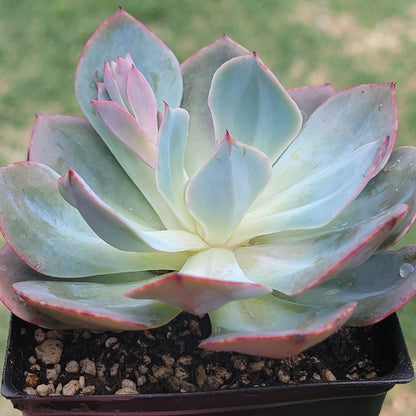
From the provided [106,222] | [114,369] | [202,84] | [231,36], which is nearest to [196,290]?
[106,222]

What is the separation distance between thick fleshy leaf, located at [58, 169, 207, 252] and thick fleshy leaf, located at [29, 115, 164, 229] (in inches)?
4.2

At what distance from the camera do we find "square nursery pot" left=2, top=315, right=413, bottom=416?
571 millimetres

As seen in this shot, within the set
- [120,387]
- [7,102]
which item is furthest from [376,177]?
[7,102]

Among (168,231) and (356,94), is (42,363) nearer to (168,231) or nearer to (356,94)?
(168,231)

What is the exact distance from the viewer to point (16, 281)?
0.64 m

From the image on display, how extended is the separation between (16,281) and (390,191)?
0.39 meters

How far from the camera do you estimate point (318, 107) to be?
766 millimetres

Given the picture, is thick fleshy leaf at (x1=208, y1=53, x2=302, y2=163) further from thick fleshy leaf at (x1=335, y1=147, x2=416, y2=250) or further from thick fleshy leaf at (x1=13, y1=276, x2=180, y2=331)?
thick fleshy leaf at (x1=13, y1=276, x2=180, y2=331)

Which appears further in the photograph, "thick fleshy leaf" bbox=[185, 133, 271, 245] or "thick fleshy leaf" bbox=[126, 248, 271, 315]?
"thick fleshy leaf" bbox=[185, 133, 271, 245]

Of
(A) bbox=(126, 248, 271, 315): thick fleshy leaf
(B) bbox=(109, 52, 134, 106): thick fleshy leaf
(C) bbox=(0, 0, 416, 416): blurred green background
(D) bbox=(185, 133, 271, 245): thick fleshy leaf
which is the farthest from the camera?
(C) bbox=(0, 0, 416, 416): blurred green background

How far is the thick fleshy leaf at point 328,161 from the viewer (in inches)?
24.5

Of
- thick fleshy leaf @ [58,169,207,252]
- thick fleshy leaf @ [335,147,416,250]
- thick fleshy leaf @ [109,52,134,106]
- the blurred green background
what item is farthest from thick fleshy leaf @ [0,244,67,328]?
Answer: the blurred green background

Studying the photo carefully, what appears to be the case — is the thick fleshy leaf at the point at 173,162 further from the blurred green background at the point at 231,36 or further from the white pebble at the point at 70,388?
the blurred green background at the point at 231,36

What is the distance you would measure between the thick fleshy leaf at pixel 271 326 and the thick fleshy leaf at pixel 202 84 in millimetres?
246
